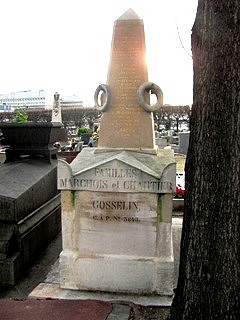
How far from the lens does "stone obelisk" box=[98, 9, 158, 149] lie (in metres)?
4.42

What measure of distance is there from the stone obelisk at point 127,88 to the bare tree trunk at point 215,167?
2169 millimetres

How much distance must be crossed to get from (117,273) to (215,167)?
6.62 feet

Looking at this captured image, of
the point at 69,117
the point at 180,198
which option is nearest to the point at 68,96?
the point at 69,117

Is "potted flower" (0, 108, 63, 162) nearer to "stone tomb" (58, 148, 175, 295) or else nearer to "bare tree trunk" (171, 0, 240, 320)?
"stone tomb" (58, 148, 175, 295)

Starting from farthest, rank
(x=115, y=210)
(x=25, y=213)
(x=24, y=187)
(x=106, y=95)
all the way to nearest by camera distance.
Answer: (x=24, y=187), (x=25, y=213), (x=106, y=95), (x=115, y=210)

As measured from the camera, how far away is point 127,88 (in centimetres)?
441

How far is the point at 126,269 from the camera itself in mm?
3713

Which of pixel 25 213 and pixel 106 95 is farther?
pixel 25 213

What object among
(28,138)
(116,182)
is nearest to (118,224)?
(116,182)

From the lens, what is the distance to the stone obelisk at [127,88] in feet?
14.5

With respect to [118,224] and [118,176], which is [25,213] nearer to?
[118,224]

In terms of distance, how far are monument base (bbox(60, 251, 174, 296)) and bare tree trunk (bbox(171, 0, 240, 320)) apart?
4.55 ft

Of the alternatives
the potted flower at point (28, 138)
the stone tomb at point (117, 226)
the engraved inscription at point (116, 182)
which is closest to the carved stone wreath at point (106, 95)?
the stone tomb at point (117, 226)

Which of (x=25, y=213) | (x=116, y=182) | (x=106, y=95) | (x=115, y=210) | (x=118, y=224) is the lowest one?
(x=25, y=213)
